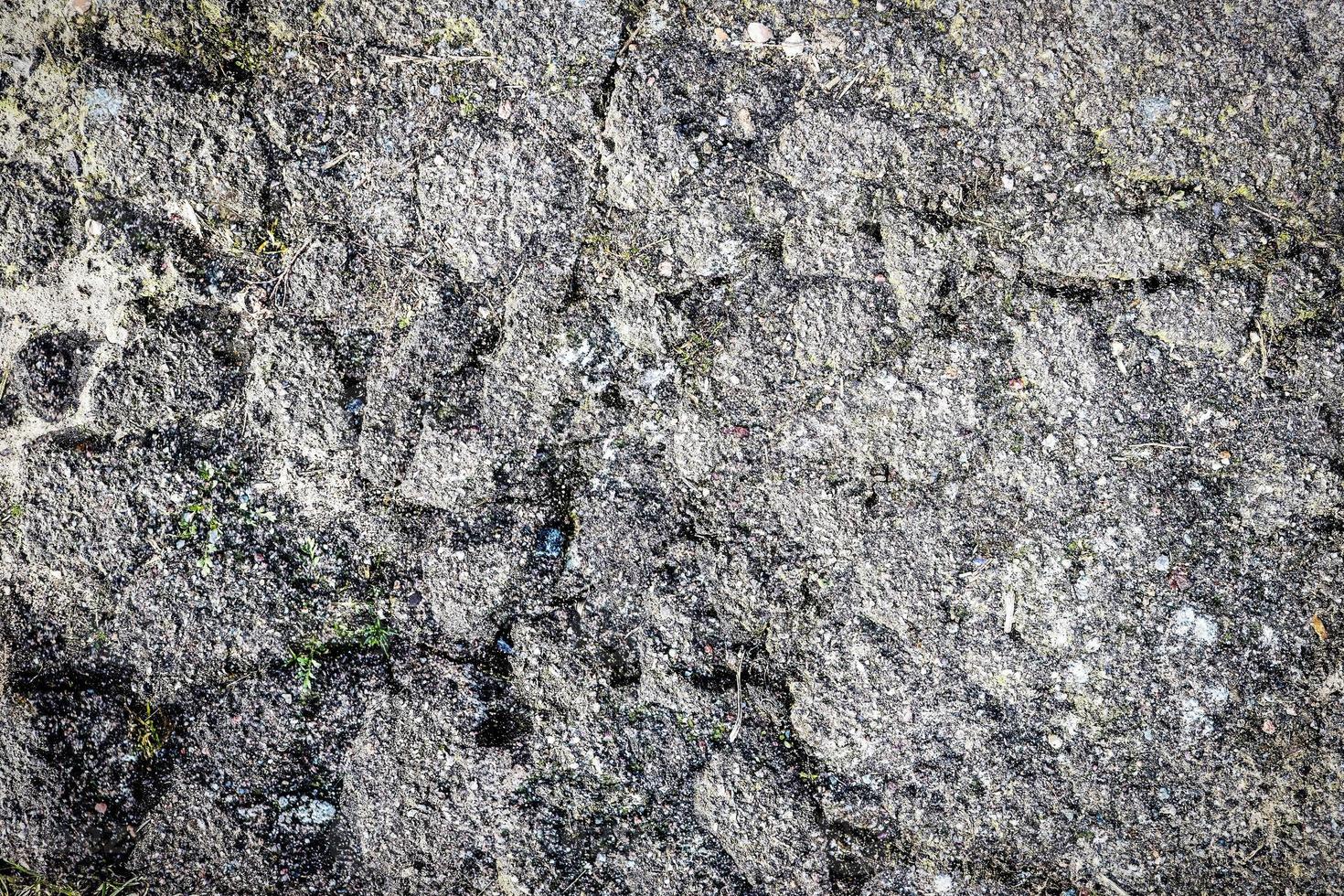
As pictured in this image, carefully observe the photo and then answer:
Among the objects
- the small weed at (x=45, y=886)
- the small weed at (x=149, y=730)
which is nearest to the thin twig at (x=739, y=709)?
the small weed at (x=149, y=730)

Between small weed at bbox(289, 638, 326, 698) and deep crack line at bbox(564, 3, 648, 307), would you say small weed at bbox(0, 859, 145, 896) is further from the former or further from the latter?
deep crack line at bbox(564, 3, 648, 307)

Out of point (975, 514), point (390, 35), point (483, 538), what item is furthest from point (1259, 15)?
point (483, 538)

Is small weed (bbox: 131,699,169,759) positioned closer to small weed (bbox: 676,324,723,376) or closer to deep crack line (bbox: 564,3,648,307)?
deep crack line (bbox: 564,3,648,307)

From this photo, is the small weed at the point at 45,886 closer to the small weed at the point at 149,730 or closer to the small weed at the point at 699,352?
the small weed at the point at 149,730

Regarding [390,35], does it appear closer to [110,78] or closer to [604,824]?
[110,78]

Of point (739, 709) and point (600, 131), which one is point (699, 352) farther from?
point (739, 709)

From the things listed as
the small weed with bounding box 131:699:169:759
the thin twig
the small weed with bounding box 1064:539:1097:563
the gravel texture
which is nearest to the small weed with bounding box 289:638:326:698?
the gravel texture

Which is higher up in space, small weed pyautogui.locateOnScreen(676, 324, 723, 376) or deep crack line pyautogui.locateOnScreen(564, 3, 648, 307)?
deep crack line pyautogui.locateOnScreen(564, 3, 648, 307)

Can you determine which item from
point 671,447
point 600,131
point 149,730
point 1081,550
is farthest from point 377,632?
→ point 1081,550

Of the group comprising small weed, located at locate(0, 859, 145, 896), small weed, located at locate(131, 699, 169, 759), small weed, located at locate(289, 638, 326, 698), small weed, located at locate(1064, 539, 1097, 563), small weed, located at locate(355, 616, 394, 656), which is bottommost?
small weed, located at locate(0, 859, 145, 896)
